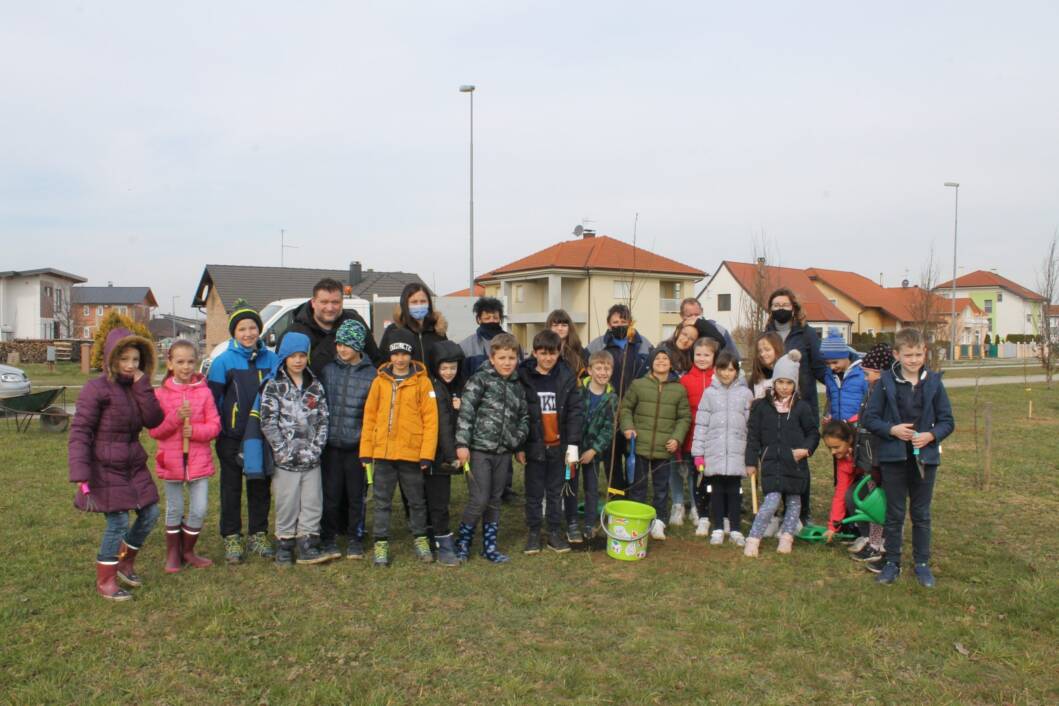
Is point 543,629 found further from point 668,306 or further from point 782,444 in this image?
point 668,306

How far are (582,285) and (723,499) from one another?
3160 cm

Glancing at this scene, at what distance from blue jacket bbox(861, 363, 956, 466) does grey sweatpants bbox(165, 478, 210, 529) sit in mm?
4553

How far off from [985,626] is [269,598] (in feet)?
13.9

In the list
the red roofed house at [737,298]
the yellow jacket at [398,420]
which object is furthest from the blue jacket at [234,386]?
the red roofed house at [737,298]

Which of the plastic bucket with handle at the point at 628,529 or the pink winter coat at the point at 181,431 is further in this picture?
the plastic bucket with handle at the point at 628,529

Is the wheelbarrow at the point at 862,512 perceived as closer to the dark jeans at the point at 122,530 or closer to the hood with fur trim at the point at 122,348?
the dark jeans at the point at 122,530

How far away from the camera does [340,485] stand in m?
5.38

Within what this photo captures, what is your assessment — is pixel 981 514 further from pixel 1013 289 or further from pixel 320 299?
pixel 1013 289

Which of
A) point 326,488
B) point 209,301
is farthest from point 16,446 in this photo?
point 209,301

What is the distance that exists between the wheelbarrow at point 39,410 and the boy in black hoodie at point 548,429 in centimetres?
895

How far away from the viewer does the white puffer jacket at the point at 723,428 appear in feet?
18.9

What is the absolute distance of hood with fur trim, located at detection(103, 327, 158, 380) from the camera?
4465 millimetres

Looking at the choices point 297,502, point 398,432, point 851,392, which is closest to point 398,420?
point 398,432

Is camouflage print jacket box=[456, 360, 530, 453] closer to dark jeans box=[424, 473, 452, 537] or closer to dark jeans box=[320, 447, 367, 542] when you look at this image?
dark jeans box=[424, 473, 452, 537]
